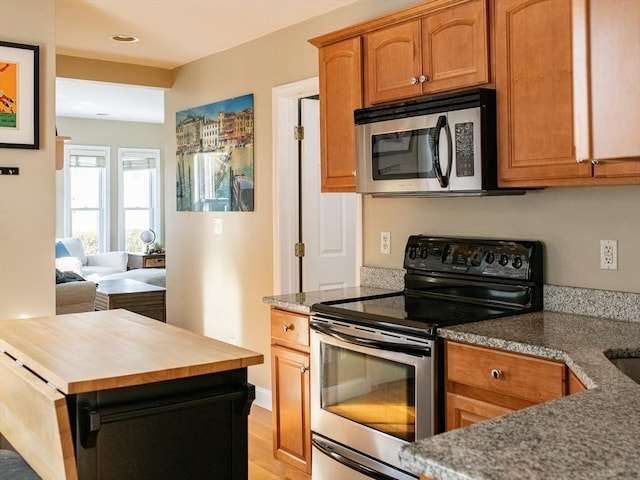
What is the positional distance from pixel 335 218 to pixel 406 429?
225 cm

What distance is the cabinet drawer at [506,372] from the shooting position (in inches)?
86.4

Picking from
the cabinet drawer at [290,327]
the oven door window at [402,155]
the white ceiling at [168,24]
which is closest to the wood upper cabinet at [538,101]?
the oven door window at [402,155]

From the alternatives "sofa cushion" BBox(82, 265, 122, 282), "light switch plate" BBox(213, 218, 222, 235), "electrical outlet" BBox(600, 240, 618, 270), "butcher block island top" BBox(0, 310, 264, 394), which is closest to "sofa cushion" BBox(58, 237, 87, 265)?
"sofa cushion" BBox(82, 265, 122, 282)

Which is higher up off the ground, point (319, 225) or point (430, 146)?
point (430, 146)

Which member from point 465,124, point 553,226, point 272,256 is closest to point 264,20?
point 272,256

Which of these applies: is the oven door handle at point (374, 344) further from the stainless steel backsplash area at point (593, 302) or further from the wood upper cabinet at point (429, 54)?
the wood upper cabinet at point (429, 54)

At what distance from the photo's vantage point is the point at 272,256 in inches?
180

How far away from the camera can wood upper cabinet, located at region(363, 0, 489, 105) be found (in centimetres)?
278

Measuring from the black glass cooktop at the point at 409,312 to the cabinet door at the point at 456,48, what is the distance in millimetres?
923

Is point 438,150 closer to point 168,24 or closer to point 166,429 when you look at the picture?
point 166,429

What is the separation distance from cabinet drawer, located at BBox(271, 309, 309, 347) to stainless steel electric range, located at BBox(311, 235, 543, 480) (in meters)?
0.09

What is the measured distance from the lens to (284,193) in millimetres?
4496

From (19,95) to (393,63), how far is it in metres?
2.01

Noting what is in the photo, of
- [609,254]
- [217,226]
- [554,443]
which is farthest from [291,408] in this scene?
[554,443]
